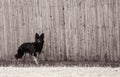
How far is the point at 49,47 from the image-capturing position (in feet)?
49.0

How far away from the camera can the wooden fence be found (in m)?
14.7

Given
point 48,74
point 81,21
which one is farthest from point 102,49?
point 48,74

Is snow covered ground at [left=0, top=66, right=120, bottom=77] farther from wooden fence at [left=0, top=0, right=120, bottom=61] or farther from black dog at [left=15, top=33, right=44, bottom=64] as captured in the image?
wooden fence at [left=0, top=0, right=120, bottom=61]

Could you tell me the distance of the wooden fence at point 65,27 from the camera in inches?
577

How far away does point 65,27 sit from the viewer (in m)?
14.9

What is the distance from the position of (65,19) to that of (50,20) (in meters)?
0.54

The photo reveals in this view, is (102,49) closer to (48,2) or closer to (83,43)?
(83,43)

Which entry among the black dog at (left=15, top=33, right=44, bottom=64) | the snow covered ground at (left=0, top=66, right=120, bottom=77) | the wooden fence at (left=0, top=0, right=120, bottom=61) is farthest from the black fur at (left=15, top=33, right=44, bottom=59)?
the snow covered ground at (left=0, top=66, right=120, bottom=77)

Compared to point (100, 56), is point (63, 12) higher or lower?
higher

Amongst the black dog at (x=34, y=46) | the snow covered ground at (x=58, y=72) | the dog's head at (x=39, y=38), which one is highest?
the dog's head at (x=39, y=38)

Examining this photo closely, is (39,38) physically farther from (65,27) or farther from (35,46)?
(65,27)

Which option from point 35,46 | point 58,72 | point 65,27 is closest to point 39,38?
point 35,46

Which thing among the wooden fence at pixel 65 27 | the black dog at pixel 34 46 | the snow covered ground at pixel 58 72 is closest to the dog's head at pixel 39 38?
the black dog at pixel 34 46

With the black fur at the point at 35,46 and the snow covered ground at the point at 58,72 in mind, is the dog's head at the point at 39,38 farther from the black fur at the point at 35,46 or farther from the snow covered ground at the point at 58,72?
the snow covered ground at the point at 58,72
